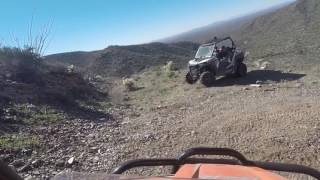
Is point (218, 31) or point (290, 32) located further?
point (218, 31)

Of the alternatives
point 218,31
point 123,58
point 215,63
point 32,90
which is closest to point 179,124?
point 32,90

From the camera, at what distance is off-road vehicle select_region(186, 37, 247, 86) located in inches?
766

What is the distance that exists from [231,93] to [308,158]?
8.26 meters

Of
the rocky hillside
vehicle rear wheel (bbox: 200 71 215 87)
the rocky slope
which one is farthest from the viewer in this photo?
the rocky hillside

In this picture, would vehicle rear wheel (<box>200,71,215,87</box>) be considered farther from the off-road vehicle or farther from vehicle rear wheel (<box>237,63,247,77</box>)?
vehicle rear wheel (<box>237,63,247,77</box>)

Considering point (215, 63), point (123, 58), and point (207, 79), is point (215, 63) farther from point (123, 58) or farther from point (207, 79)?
point (123, 58)

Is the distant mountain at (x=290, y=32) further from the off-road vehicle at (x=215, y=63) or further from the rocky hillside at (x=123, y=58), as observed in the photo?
the off-road vehicle at (x=215, y=63)

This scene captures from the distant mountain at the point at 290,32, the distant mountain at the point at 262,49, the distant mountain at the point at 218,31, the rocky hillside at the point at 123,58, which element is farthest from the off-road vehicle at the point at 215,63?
the distant mountain at the point at 218,31

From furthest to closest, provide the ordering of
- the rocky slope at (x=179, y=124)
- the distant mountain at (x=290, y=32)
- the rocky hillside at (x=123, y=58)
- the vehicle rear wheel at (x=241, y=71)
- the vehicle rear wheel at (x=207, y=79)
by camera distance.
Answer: the rocky hillside at (x=123, y=58) → the distant mountain at (x=290, y=32) → the vehicle rear wheel at (x=241, y=71) → the vehicle rear wheel at (x=207, y=79) → the rocky slope at (x=179, y=124)

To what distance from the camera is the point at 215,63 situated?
1950 centimetres

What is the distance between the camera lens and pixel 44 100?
15.0 m

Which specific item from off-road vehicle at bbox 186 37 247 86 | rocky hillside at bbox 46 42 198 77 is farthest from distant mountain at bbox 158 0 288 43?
off-road vehicle at bbox 186 37 247 86

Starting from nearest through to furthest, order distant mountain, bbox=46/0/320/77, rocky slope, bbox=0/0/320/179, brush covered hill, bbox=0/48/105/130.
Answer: rocky slope, bbox=0/0/320/179, brush covered hill, bbox=0/48/105/130, distant mountain, bbox=46/0/320/77

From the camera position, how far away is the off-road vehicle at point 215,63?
63.8 feet
